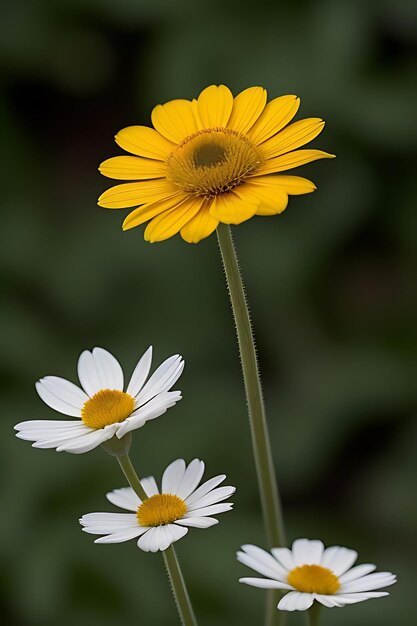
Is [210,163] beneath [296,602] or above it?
above

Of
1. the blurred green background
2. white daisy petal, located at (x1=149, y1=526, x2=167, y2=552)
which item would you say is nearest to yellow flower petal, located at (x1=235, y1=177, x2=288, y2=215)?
white daisy petal, located at (x1=149, y1=526, x2=167, y2=552)

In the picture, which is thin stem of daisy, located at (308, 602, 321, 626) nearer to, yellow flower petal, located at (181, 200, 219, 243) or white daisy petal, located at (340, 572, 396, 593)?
white daisy petal, located at (340, 572, 396, 593)

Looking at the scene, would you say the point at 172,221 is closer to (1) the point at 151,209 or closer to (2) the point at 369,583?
(1) the point at 151,209

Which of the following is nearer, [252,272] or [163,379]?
[163,379]

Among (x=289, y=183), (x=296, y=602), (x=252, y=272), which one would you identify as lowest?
(x=296, y=602)

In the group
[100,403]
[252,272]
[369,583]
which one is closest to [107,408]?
[100,403]

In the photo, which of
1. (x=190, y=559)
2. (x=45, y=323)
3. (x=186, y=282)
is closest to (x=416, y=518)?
(x=190, y=559)
